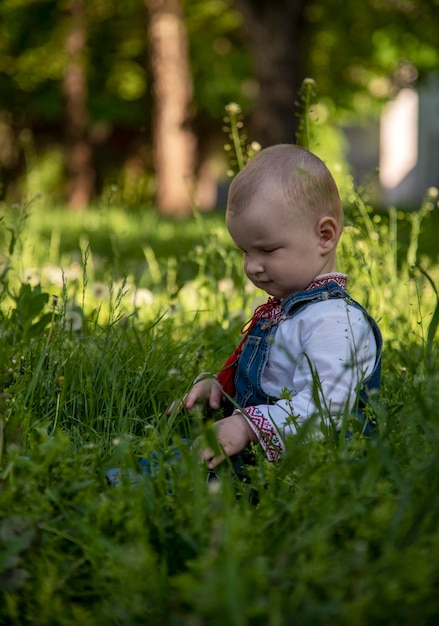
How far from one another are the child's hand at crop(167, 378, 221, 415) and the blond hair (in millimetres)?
456

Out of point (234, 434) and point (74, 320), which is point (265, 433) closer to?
point (234, 434)

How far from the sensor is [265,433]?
2080mm

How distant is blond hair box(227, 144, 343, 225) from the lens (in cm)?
225

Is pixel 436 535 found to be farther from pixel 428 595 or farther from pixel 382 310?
pixel 382 310

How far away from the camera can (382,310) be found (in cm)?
324

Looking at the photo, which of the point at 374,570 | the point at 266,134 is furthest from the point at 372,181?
the point at 266,134

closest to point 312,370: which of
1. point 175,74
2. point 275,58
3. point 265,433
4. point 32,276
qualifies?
point 265,433

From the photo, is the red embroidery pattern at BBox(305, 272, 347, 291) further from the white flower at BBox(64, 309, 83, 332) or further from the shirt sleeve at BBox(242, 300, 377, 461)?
the white flower at BBox(64, 309, 83, 332)

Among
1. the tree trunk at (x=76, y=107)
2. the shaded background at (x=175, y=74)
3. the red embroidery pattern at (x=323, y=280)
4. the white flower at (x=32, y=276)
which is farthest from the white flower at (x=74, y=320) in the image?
the tree trunk at (x=76, y=107)

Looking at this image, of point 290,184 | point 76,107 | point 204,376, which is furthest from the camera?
point 76,107

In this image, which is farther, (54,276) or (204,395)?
(54,276)

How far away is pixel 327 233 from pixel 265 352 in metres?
0.35

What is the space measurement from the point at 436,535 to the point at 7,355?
134 cm

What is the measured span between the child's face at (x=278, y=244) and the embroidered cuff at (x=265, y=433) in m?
0.37
